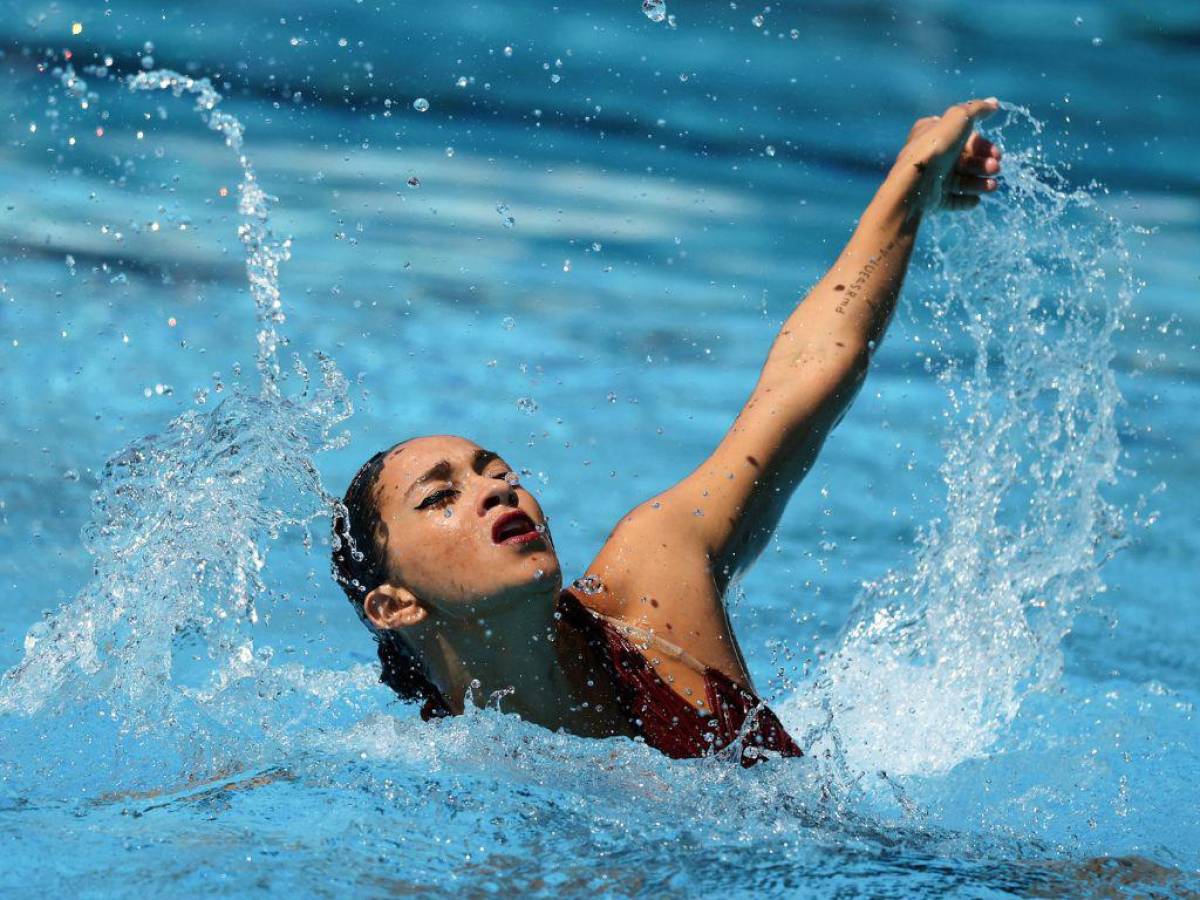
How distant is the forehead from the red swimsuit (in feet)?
0.92

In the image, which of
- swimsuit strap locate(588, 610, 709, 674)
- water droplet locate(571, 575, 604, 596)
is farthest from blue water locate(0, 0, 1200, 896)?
water droplet locate(571, 575, 604, 596)

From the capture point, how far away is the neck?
2.31m

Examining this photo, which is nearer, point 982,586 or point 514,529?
point 514,529

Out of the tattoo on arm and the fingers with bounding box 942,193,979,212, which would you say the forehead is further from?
the fingers with bounding box 942,193,979,212

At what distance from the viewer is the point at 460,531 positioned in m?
2.28

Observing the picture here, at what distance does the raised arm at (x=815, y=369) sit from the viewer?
263 cm

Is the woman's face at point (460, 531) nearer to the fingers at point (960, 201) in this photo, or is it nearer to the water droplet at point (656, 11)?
the fingers at point (960, 201)

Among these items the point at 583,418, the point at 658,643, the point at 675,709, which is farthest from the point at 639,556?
the point at 583,418

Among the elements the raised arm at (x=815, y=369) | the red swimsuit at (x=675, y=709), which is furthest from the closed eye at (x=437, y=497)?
the raised arm at (x=815, y=369)

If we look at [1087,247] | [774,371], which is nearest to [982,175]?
[774,371]

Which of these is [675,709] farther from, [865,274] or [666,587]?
[865,274]

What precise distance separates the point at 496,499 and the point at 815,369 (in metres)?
0.68

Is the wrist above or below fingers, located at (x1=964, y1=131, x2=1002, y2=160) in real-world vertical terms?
below

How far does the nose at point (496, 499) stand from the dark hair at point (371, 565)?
0.61ft
